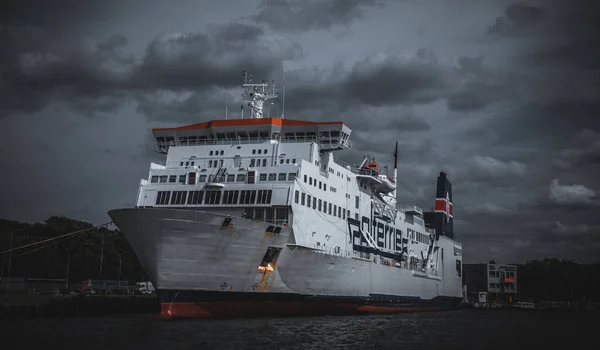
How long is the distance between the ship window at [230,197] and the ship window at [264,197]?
116 cm

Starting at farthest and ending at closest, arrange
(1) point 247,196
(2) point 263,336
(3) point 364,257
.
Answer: (3) point 364,257, (1) point 247,196, (2) point 263,336

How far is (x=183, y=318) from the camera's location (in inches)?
1078

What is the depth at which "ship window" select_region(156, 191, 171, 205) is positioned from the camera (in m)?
32.4

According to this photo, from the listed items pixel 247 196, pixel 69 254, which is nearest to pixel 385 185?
pixel 247 196

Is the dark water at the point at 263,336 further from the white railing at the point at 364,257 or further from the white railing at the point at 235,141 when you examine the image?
the white railing at the point at 235,141

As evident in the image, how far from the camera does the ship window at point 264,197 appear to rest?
31.0 m

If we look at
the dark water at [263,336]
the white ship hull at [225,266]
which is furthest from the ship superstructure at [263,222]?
the dark water at [263,336]

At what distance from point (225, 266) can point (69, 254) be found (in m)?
38.9

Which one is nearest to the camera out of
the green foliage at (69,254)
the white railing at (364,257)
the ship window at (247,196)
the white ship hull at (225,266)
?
the white ship hull at (225,266)

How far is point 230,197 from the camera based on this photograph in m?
31.5

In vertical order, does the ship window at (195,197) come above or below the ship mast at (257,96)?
below

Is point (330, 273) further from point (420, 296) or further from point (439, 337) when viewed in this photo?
point (420, 296)

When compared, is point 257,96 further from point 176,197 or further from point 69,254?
point 69,254

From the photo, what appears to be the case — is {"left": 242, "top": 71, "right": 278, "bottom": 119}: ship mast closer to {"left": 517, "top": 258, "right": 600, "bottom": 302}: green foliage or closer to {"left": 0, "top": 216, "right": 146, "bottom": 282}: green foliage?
{"left": 0, "top": 216, "right": 146, "bottom": 282}: green foliage
